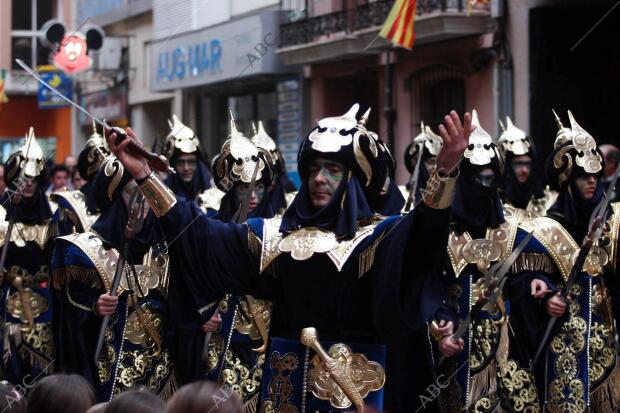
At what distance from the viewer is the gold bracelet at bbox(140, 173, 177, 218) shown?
6.13 meters

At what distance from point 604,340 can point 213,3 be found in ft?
41.4

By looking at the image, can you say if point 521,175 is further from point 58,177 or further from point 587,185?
point 58,177

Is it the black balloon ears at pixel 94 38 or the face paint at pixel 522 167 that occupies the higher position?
the black balloon ears at pixel 94 38

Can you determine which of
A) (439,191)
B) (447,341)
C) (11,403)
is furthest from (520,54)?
(11,403)

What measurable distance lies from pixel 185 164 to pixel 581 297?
10.8 ft

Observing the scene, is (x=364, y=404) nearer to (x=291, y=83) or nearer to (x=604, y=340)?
(x=604, y=340)

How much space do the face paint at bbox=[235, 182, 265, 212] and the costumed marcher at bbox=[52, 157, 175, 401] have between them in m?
0.56

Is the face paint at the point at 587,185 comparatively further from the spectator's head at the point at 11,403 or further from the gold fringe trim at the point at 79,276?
the spectator's head at the point at 11,403

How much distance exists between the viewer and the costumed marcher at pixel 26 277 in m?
10.9

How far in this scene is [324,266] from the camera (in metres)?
6.23

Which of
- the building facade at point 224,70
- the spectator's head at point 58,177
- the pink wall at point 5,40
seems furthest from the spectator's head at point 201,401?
the pink wall at point 5,40

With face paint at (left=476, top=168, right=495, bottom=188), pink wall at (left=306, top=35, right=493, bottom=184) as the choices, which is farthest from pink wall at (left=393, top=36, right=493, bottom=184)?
face paint at (left=476, top=168, right=495, bottom=188)

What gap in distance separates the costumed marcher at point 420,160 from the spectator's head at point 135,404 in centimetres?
548

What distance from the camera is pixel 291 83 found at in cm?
2133
